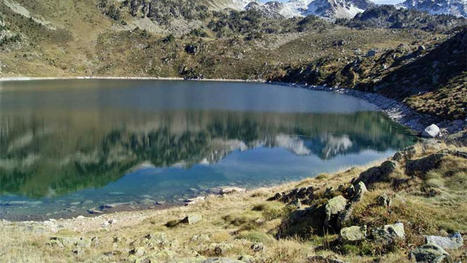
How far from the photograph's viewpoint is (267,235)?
53.8ft

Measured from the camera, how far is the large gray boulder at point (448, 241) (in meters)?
10.9

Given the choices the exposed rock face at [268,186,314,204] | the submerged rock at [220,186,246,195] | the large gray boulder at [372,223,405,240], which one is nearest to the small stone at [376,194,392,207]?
the large gray boulder at [372,223,405,240]

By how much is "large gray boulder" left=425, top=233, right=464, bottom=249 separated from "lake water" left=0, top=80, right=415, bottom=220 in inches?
940

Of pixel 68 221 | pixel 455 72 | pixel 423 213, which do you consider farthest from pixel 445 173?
pixel 455 72

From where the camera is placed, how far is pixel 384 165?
20531mm

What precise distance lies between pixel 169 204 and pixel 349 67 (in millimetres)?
142588

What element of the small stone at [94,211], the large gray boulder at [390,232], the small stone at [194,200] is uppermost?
the large gray boulder at [390,232]

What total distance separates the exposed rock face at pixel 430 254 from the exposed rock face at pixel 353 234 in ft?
6.77

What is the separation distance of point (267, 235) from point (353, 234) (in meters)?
4.81

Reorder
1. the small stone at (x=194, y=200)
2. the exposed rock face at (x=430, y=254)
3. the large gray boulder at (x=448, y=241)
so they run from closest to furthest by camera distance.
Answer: the exposed rock face at (x=430, y=254) → the large gray boulder at (x=448, y=241) → the small stone at (x=194, y=200)

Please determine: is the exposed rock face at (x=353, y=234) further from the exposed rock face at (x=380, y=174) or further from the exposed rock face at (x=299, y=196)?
the exposed rock face at (x=299, y=196)

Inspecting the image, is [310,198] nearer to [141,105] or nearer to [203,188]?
[203,188]

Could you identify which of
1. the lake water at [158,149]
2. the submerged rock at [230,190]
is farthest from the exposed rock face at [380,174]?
the lake water at [158,149]

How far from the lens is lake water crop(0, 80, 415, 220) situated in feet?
115
